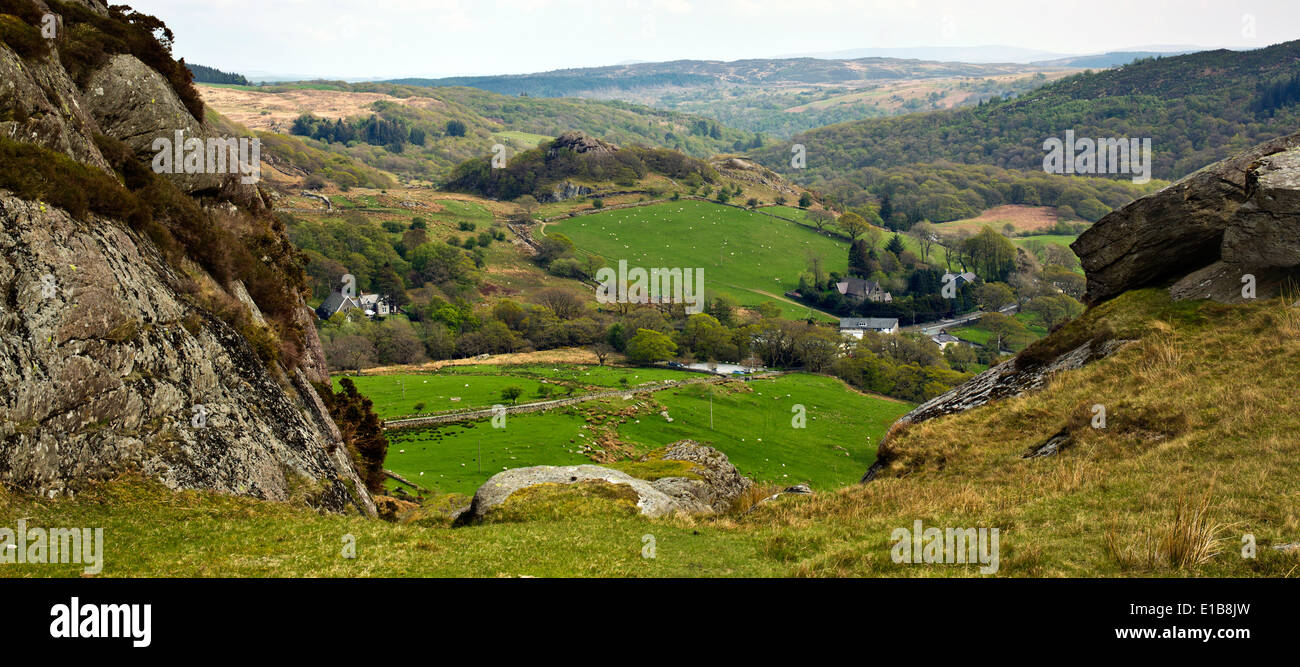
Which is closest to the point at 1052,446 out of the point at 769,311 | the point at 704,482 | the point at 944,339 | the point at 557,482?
the point at 704,482

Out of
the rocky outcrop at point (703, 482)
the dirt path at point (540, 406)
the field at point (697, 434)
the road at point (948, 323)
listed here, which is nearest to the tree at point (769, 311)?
the road at point (948, 323)

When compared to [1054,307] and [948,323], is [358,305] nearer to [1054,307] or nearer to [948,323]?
[948,323]

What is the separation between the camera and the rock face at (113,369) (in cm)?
1661

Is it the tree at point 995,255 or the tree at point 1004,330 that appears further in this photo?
the tree at point 995,255

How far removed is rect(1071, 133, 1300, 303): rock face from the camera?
2302cm

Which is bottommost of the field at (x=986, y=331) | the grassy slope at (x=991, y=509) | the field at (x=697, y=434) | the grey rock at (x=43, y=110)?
the field at (x=697, y=434)

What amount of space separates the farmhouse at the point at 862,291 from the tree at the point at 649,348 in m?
69.0

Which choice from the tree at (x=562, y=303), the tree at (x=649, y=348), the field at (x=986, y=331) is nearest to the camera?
the tree at (x=649, y=348)

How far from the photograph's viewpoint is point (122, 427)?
18312mm

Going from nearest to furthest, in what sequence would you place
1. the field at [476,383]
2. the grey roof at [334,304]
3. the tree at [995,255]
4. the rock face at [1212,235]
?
the rock face at [1212,235] → the field at [476,383] → the grey roof at [334,304] → the tree at [995,255]

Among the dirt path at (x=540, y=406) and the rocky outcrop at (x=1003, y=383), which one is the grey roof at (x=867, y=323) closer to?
the dirt path at (x=540, y=406)

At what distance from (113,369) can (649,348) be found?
112 m

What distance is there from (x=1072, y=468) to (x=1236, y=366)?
6.59 meters

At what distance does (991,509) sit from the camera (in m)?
17.1
